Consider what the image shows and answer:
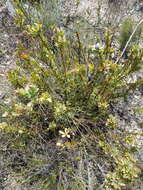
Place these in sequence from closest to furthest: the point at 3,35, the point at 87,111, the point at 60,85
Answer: the point at 60,85
the point at 87,111
the point at 3,35

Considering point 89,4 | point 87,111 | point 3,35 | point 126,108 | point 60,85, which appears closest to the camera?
point 60,85

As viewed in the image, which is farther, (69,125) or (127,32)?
(127,32)

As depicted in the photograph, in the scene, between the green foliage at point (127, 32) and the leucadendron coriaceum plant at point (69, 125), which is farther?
the green foliage at point (127, 32)

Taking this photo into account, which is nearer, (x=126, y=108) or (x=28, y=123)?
(x=28, y=123)

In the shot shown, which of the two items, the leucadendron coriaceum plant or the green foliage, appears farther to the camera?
the green foliage

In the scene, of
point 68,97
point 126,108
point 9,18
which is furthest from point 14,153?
point 9,18

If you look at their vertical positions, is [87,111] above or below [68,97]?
below

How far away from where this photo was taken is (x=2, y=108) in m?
1.85

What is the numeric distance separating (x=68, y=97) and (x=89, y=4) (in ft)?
4.44

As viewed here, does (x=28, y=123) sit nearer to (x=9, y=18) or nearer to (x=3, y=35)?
(x=3, y=35)

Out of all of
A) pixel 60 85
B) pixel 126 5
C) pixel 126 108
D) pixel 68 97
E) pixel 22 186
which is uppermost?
pixel 126 5

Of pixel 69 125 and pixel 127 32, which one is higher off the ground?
pixel 127 32

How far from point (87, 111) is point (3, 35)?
1299 millimetres

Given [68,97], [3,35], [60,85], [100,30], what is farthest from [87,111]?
[3,35]
